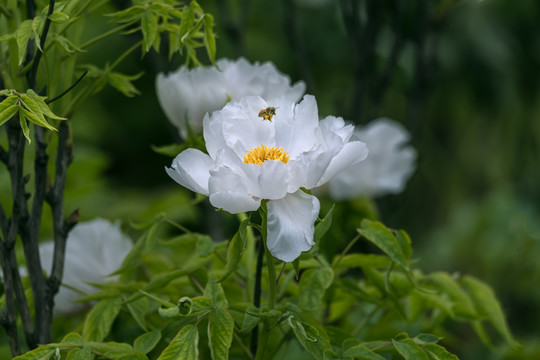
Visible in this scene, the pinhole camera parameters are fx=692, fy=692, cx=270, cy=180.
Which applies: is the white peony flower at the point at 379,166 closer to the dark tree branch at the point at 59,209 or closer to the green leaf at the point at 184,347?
the dark tree branch at the point at 59,209

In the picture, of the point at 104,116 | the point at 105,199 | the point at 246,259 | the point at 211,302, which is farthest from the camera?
the point at 104,116

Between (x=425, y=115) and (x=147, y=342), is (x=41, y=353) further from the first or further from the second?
(x=425, y=115)

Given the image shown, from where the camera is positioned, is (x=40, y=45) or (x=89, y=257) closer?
(x=40, y=45)

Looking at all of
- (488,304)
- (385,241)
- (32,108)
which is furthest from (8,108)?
(488,304)

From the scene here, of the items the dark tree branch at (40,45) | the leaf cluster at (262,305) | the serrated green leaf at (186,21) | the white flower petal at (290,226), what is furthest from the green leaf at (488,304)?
the dark tree branch at (40,45)

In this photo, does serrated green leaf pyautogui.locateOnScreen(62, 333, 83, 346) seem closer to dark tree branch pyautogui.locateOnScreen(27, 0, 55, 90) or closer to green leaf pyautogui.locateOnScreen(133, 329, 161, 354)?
green leaf pyautogui.locateOnScreen(133, 329, 161, 354)

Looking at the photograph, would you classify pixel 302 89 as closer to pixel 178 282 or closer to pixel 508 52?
pixel 178 282

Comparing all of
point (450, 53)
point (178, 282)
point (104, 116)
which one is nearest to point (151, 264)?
point (178, 282)
